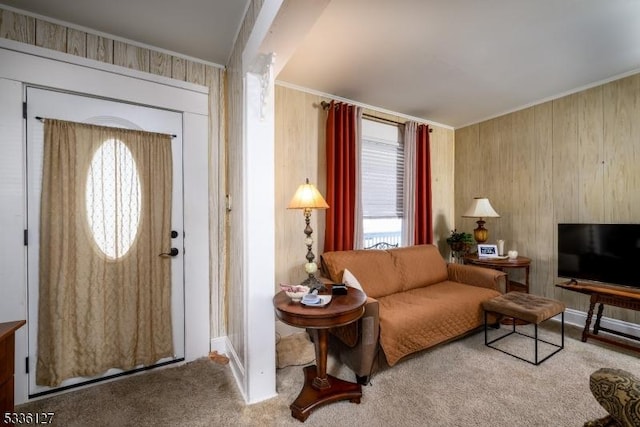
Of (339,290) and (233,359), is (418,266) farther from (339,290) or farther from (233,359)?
(233,359)

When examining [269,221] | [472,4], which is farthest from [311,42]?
[269,221]

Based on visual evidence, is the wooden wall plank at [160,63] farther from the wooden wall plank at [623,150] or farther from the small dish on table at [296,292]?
the wooden wall plank at [623,150]

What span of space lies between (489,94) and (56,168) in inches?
160

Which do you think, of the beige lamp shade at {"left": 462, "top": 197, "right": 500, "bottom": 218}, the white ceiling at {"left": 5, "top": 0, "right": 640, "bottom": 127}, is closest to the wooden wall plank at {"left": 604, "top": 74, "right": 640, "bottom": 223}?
the white ceiling at {"left": 5, "top": 0, "right": 640, "bottom": 127}

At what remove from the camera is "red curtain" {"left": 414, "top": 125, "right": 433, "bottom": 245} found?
3768mm

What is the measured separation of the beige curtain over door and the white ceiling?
0.78 meters

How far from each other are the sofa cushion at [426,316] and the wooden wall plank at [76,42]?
2959mm

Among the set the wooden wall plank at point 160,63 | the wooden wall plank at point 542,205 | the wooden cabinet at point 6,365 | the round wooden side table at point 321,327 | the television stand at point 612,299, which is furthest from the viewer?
the wooden wall plank at point 542,205

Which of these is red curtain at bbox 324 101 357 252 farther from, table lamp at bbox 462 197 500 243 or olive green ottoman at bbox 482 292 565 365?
table lamp at bbox 462 197 500 243

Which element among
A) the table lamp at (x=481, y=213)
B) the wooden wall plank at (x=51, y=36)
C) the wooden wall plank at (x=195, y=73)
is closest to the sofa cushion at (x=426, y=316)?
the table lamp at (x=481, y=213)

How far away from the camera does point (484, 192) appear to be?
3932 millimetres

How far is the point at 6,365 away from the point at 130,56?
2.12m

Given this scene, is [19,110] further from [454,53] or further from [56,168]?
[454,53]

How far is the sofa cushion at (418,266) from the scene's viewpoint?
9.78 feet
